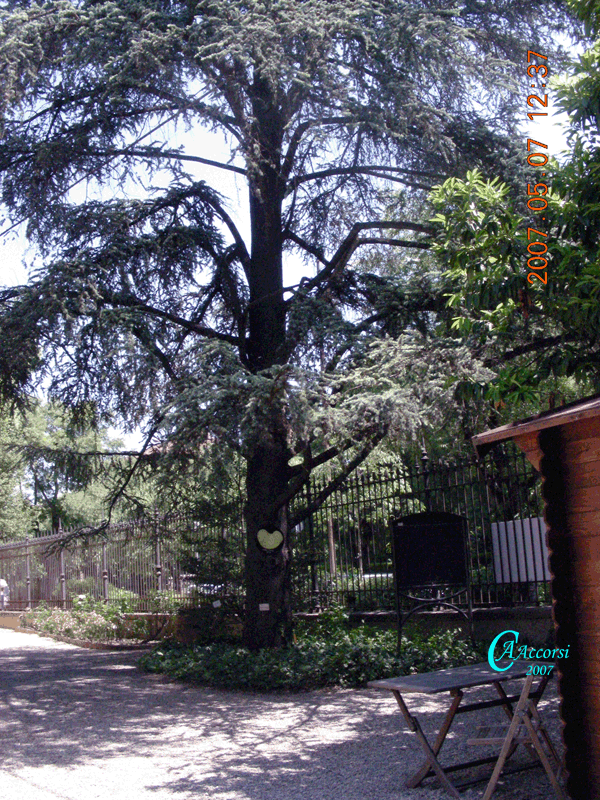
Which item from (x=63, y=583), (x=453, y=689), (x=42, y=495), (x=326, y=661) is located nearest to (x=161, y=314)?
(x=326, y=661)

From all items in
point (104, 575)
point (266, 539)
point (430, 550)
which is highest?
point (266, 539)

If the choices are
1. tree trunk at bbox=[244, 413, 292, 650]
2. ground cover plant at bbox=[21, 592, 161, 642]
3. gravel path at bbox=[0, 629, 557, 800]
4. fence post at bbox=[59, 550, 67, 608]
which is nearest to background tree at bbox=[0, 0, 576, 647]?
tree trunk at bbox=[244, 413, 292, 650]

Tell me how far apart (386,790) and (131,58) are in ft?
28.9

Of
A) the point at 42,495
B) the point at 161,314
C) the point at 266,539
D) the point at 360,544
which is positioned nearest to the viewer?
the point at 161,314

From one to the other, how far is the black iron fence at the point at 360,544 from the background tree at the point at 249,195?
130 cm

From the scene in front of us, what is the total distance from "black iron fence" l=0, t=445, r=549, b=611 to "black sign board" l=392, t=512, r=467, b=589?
0.67 meters

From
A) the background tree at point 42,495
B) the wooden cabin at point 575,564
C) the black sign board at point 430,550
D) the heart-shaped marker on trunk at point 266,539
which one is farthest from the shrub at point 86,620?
the wooden cabin at point 575,564

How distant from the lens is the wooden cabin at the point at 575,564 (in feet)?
16.0

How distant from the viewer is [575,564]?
502cm

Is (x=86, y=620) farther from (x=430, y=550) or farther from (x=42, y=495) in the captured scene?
(x=42, y=495)

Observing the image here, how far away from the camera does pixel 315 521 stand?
13430 mm

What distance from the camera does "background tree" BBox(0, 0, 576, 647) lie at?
9438 mm

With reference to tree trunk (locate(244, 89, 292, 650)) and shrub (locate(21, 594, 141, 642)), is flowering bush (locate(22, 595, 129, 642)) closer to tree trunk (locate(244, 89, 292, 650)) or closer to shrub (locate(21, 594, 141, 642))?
shrub (locate(21, 594, 141, 642))

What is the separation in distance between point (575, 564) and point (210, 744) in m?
4.01
